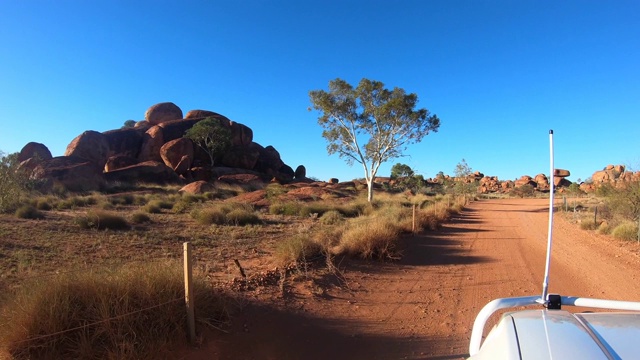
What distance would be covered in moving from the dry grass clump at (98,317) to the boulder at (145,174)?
3990cm

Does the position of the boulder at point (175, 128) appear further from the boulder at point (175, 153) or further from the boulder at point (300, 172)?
the boulder at point (300, 172)

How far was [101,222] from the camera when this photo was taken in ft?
46.9

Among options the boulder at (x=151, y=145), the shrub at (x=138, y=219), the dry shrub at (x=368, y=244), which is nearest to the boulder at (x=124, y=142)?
the boulder at (x=151, y=145)

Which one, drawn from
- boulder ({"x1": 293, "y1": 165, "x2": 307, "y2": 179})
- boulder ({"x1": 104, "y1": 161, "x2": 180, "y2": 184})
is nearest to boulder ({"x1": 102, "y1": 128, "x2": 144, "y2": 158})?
boulder ({"x1": 104, "y1": 161, "x2": 180, "y2": 184})

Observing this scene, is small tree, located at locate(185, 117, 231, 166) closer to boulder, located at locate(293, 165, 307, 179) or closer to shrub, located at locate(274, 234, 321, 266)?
boulder, located at locate(293, 165, 307, 179)

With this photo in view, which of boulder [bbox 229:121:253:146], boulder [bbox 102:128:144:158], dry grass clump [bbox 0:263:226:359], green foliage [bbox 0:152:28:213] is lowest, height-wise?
dry grass clump [bbox 0:263:226:359]

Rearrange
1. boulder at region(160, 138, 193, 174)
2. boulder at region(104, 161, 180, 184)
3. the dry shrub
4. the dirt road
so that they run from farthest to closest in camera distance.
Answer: boulder at region(160, 138, 193, 174) → boulder at region(104, 161, 180, 184) → the dry shrub → the dirt road

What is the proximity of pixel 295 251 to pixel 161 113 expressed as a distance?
5653cm

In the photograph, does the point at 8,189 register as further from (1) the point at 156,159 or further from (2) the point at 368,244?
(1) the point at 156,159

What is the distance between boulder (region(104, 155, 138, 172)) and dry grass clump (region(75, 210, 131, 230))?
33.9 meters

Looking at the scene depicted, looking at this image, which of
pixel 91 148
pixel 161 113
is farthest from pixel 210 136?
pixel 91 148

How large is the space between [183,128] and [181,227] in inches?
1695

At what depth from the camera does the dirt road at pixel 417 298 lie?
5.17m

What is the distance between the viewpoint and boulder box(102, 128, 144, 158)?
50.6 m
